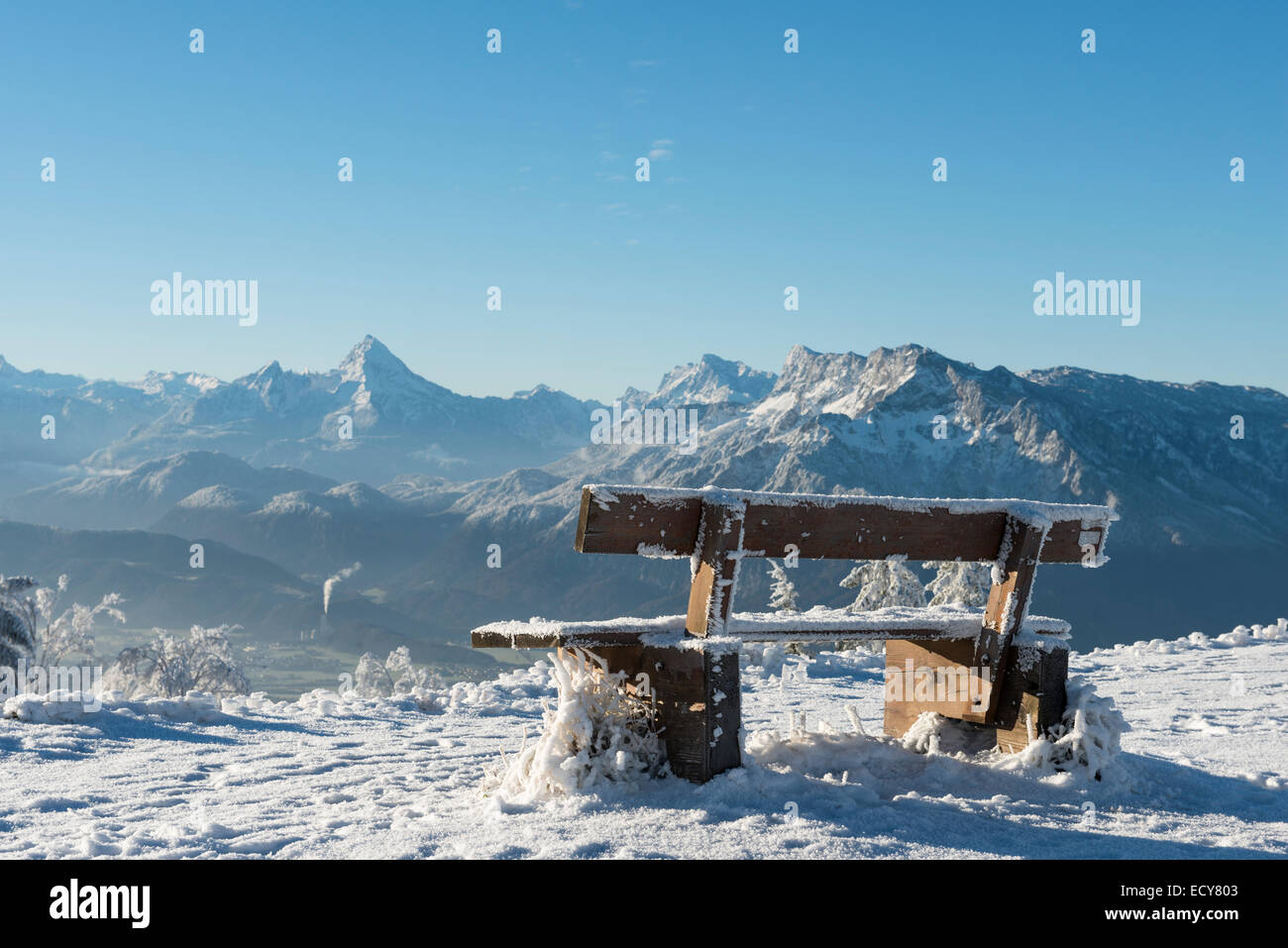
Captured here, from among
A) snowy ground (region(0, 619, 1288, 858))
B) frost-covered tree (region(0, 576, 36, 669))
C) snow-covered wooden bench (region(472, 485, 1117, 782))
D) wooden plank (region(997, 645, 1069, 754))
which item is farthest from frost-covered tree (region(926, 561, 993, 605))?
wooden plank (region(997, 645, 1069, 754))

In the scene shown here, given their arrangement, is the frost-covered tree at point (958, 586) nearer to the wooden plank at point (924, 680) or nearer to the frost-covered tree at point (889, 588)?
the frost-covered tree at point (889, 588)

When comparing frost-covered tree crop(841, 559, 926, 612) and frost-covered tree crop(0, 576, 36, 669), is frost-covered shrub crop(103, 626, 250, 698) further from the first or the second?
frost-covered tree crop(841, 559, 926, 612)

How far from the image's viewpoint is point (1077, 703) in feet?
18.3

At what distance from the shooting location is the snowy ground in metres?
4.21

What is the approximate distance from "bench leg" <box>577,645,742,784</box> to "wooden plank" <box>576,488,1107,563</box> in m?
0.55

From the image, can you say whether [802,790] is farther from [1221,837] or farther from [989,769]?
[1221,837]

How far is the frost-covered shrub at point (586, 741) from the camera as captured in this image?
4777 mm

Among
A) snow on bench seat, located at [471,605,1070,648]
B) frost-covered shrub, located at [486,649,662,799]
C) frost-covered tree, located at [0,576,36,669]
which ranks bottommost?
frost-covered tree, located at [0,576,36,669]

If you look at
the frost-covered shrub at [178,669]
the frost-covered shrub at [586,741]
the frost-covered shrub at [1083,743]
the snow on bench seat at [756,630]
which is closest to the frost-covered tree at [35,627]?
the frost-covered shrub at [178,669]

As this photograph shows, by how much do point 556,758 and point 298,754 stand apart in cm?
323

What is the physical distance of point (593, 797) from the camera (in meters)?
4.62
